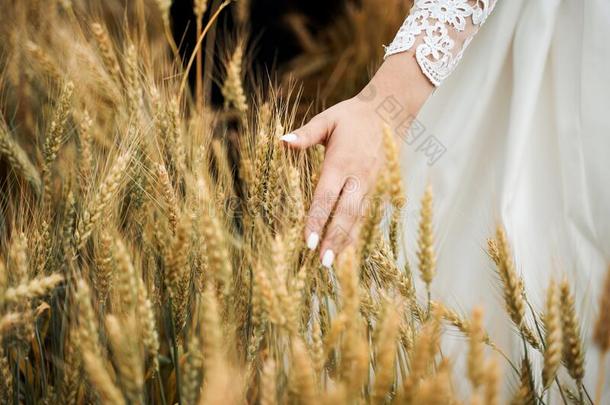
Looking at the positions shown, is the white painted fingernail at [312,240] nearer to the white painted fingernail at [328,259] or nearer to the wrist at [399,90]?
the white painted fingernail at [328,259]

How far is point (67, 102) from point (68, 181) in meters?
0.12

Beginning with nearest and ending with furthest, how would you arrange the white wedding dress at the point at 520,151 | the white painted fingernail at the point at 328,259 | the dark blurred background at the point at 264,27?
the white painted fingernail at the point at 328,259 → the white wedding dress at the point at 520,151 → the dark blurred background at the point at 264,27

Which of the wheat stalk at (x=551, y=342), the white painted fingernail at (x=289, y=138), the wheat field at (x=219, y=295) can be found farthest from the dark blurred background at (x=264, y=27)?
the wheat stalk at (x=551, y=342)

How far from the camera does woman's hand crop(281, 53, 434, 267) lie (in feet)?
2.48

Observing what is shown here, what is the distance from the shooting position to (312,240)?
0.72m

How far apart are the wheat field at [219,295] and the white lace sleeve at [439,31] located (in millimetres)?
238

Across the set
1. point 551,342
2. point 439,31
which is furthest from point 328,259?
point 439,31

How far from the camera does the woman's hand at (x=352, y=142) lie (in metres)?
0.76

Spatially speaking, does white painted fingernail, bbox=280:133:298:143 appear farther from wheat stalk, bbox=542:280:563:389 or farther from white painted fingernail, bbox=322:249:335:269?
wheat stalk, bbox=542:280:563:389

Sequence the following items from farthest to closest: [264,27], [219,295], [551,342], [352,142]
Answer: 1. [264,27]
2. [352,142]
3. [219,295]
4. [551,342]

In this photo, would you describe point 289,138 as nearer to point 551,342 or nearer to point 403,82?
point 403,82

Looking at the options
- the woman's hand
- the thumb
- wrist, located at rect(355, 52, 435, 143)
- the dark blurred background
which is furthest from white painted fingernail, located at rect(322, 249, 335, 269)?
the dark blurred background

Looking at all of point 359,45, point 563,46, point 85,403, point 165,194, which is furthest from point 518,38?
point 359,45

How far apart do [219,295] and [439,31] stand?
0.57m
